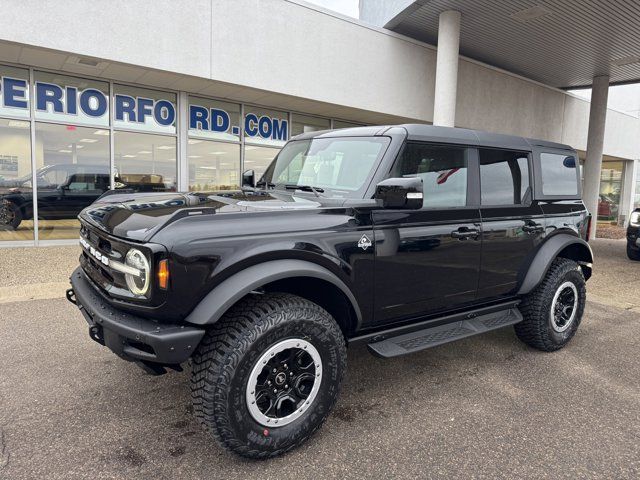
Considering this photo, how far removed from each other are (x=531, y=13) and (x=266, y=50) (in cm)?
616

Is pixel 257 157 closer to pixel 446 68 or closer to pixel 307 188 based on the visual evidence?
pixel 446 68

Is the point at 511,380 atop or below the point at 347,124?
below

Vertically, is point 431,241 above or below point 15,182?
below

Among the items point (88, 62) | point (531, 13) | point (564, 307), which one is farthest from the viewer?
point (531, 13)

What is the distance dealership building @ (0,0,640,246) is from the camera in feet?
28.2

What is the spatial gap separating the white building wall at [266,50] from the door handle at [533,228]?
7473 millimetres

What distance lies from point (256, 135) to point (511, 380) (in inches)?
380

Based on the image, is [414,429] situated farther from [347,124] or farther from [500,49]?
[500,49]

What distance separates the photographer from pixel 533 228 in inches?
153

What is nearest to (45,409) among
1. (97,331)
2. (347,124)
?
(97,331)

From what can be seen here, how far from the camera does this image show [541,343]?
160 inches

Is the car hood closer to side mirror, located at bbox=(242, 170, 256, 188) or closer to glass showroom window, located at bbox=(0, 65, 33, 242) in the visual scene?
side mirror, located at bbox=(242, 170, 256, 188)

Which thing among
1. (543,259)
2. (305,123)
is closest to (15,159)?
(305,123)

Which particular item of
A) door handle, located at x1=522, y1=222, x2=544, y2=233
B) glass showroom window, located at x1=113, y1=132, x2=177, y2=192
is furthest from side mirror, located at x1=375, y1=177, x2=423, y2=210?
glass showroom window, located at x1=113, y1=132, x2=177, y2=192
